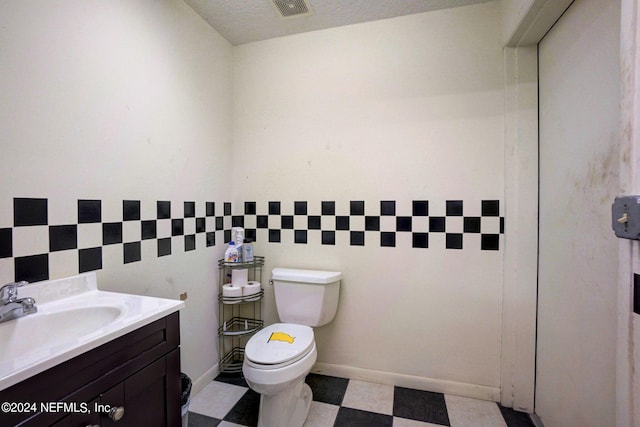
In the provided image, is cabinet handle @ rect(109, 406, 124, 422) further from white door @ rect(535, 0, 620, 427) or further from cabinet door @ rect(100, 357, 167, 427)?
white door @ rect(535, 0, 620, 427)

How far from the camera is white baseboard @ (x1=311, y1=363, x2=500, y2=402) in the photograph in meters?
1.52

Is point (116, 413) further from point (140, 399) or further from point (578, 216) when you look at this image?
point (578, 216)

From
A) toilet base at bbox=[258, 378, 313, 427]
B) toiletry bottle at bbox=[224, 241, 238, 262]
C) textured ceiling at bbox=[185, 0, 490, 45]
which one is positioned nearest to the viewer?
toilet base at bbox=[258, 378, 313, 427]

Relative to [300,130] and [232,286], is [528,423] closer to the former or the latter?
[232,286]

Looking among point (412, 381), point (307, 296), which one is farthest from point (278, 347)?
point (412, 381)

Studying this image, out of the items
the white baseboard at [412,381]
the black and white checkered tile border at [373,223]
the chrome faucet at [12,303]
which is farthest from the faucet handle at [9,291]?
the white baseboard at [412,381]

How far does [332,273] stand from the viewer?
65.6 inches

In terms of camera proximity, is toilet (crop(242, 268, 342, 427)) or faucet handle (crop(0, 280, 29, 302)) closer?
faucet handle (crop(0, 280, 29, 302))

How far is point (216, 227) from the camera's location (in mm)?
1764

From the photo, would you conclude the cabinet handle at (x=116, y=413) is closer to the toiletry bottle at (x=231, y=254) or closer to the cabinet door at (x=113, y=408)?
the cabinet door at (x=113, y=408)

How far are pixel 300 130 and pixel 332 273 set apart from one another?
0.96m

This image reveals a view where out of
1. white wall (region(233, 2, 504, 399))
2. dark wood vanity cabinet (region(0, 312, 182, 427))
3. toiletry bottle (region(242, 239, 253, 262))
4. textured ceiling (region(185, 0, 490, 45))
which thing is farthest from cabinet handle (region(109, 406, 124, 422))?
textured ceiling (region(185, 0, 490, 45))

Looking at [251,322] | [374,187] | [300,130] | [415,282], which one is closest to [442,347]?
[415,282]

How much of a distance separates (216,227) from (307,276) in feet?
2.26
